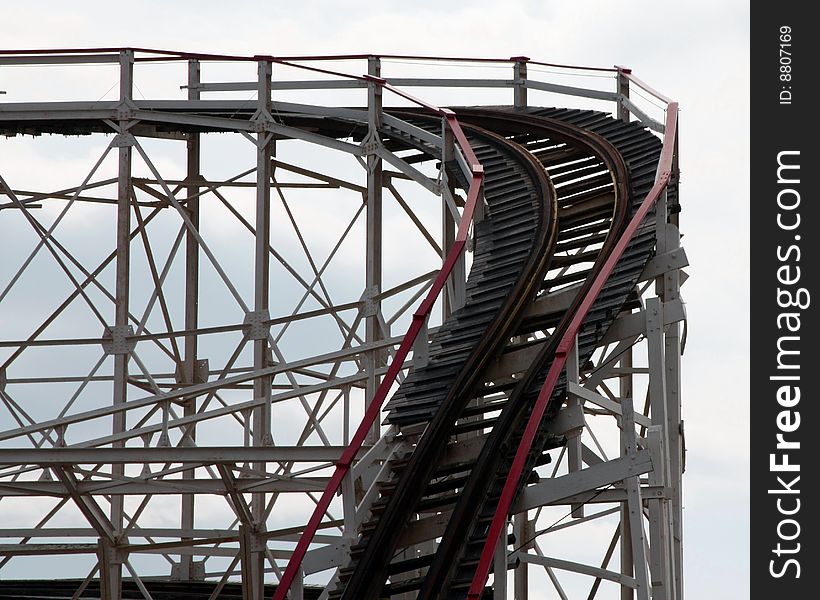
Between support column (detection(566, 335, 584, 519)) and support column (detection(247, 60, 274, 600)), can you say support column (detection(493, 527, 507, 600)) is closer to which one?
support column (detection(566, 335, 584, 519))

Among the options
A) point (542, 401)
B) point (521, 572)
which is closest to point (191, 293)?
point (521, 572)

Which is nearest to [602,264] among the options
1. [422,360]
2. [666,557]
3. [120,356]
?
[422,360]

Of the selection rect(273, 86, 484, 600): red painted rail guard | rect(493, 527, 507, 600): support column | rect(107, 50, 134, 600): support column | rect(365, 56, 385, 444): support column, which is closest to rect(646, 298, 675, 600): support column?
rect(493, 527, 507, 600): support column

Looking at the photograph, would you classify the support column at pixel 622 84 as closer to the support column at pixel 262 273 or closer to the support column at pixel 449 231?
the support column at pixel 449 231

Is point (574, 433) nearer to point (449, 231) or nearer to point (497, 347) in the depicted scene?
point (497, 347)

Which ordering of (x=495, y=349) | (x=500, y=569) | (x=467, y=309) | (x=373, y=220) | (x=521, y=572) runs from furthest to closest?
(x=373, y=220)
(x=521, y=572)
(x=467, y=309)
(x=495, y=349)
(x=500, y=569)

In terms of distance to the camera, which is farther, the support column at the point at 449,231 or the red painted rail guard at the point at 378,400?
the support column at the point at 449,231

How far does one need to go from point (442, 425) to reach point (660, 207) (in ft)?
10.2

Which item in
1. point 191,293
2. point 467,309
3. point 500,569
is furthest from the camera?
point 191,293

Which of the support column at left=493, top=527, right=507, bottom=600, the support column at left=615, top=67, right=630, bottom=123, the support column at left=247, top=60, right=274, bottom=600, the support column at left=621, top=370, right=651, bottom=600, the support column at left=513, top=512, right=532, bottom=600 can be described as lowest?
the support column at left=493, top=527, right=507, bottom=600

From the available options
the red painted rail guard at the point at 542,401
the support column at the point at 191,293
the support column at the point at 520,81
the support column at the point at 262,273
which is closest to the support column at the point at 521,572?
the support column at the point at 262,273

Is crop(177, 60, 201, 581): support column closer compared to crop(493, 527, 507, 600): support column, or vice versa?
crop(493, 527, 507, 600): support column

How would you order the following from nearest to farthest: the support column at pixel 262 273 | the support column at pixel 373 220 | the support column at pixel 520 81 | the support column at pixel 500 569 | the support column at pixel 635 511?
the support column at pixel 500 569, the support column at pixel 635 511, the support column at pixel 262 273, the support column at pixel 373 220, the support column at pixel 520 81
